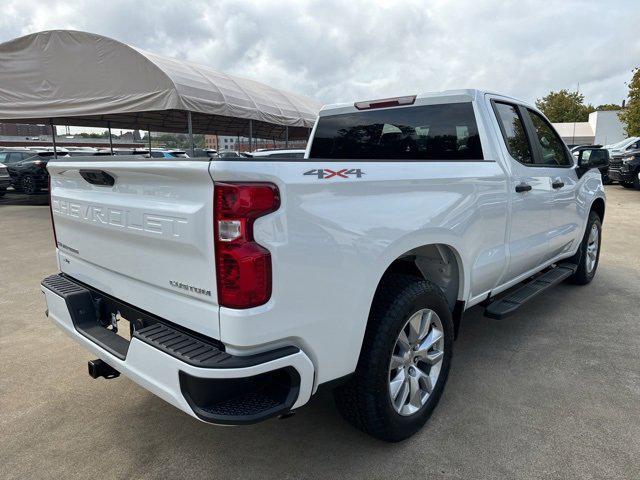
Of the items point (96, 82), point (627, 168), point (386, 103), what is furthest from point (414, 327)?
point (627, 168)

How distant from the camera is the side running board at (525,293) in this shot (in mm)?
3277

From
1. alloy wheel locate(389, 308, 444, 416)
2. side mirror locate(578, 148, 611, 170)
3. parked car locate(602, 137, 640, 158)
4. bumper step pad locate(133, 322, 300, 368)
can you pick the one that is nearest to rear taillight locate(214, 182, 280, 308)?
bumper step pad locate(133, 322, 300, 368)

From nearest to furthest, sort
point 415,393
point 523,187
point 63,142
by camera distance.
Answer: point 415,393 → point 523,187 → point 63,142

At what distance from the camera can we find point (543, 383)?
313cm

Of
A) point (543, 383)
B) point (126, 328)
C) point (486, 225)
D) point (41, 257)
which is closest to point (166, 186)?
point (126, 328)

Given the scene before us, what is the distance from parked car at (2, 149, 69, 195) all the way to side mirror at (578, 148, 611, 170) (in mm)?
15458

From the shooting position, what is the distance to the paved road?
2332mm

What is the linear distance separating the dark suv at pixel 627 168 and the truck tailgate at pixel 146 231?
16689 mm

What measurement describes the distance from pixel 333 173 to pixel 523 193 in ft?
6.54

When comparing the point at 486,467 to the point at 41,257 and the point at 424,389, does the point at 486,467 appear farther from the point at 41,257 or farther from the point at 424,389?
the point at 41,257

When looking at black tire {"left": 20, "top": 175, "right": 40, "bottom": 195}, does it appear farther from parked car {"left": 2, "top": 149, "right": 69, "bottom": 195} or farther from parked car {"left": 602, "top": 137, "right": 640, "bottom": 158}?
parked car {"left": 602, "top": 137, "right": 640, "bottom": 158}

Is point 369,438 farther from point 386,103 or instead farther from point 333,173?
point 386,103

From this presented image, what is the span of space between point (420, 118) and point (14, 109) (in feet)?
40.1

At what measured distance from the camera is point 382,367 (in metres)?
2.23
